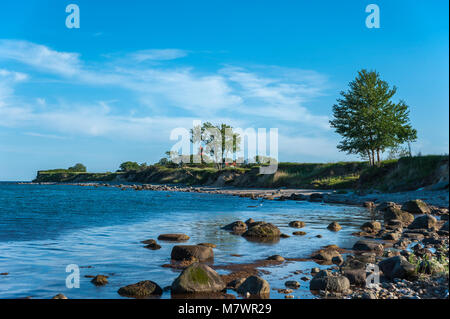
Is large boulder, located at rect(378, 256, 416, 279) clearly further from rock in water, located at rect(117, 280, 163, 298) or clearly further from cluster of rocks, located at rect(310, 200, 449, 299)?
rock in water, located at rect(117, 280, 163, 298)

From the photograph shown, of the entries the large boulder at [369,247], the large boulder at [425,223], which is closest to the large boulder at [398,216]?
the large boulder at [425,223]

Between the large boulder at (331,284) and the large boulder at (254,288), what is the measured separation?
1139 mm

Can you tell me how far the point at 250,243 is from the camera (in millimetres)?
15625

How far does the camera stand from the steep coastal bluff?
38.7m

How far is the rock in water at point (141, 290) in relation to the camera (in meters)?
8.51

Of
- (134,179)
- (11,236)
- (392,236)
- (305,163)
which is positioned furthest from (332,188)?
(134,179)

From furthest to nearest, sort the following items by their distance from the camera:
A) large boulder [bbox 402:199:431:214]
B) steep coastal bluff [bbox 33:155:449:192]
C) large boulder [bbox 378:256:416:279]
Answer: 1. steep coastal bluff [bbox 33:155:449:192]
2. large boulder [bbox 402:199:431:214]
3. large boulder [bbox 378:256:416:279]

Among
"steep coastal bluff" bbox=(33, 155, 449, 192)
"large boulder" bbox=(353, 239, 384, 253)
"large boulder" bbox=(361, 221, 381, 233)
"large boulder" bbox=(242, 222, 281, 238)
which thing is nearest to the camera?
"large boulder" bbox=(353, 239, 384, 253)

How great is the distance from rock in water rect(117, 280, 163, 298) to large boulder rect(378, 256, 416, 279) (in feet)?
18.3

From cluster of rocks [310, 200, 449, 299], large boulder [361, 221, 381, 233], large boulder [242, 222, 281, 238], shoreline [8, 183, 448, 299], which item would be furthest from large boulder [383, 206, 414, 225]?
large boulder [242, 222, 281, 238]

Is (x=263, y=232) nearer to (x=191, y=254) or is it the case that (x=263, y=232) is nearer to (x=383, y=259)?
(x=191, y=254)

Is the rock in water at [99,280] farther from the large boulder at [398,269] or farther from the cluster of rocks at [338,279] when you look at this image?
the large boulder at [398,269]

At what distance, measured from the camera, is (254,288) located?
335 inches

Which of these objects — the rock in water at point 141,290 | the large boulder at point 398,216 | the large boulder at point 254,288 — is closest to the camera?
the large boulder at point 254,288
